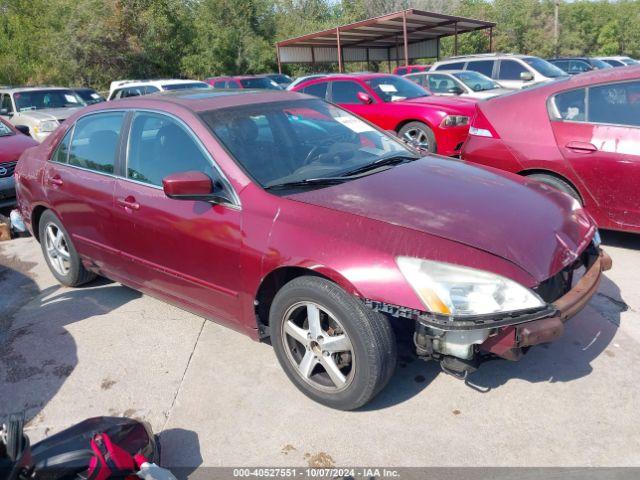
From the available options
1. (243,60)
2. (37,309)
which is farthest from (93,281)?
(243,60)

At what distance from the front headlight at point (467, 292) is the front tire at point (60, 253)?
10.7 feet

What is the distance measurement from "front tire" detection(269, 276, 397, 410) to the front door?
16.8 inches

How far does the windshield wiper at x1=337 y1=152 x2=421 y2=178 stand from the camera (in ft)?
11.7

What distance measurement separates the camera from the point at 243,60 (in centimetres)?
3631

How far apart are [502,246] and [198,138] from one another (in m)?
1.91

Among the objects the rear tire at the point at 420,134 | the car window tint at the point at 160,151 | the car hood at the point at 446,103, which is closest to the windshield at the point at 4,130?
the car window tint at the point at 160,151

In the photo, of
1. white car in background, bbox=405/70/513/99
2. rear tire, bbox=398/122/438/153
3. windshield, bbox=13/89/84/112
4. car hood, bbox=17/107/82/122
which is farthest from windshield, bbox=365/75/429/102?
windshield, bbox=13/89/84/112

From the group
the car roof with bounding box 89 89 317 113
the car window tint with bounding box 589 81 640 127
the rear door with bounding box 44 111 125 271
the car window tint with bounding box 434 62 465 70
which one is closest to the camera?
the car roof with bounding box 89 89 317 113

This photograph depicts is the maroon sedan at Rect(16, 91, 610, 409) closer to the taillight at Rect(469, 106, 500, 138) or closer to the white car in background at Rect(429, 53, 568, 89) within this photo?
the taillight at Rect(469, 106, 500, 138)

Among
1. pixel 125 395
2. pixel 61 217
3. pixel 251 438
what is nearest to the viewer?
pixel 251 438

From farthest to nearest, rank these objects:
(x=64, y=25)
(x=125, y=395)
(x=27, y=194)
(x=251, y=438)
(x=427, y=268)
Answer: (x=64, y=25) < (x=27, y=194) < (x=125, y=395) < (x=251, y=438) < (x=427, y=268)

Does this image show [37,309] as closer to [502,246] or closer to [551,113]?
[502,246]

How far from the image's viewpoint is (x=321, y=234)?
289cm

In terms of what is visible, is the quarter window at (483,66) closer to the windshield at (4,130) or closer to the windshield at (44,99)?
the windshield at (44,99)
